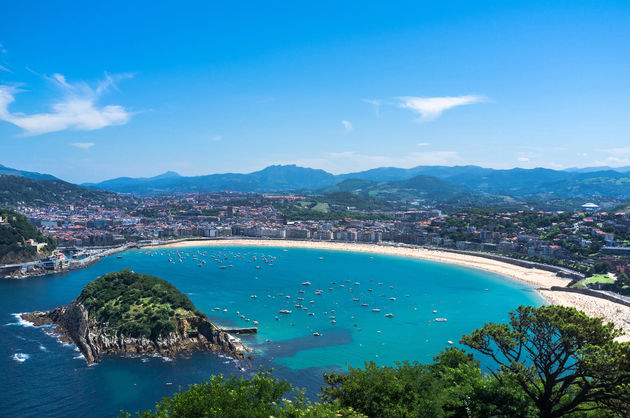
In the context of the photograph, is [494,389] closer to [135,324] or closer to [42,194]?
[135,324]

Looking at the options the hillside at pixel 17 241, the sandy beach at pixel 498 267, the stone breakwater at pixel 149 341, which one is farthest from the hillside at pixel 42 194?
the stone breakwater at pixel 149 341

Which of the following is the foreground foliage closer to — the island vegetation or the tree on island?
the island vegetation

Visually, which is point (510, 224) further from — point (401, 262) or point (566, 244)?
point (401, 262)

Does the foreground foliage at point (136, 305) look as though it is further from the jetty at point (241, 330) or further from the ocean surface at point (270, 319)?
the ocean surface at point (270, 319)

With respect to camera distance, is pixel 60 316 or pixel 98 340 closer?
pixel 98 340

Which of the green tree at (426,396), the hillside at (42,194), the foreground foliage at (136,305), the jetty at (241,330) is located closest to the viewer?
the green tree at (426,396)

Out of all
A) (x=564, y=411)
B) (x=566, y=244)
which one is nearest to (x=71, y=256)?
(x=564, y=411)

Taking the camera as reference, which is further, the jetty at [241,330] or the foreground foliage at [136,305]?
the jetty at [241,330]
